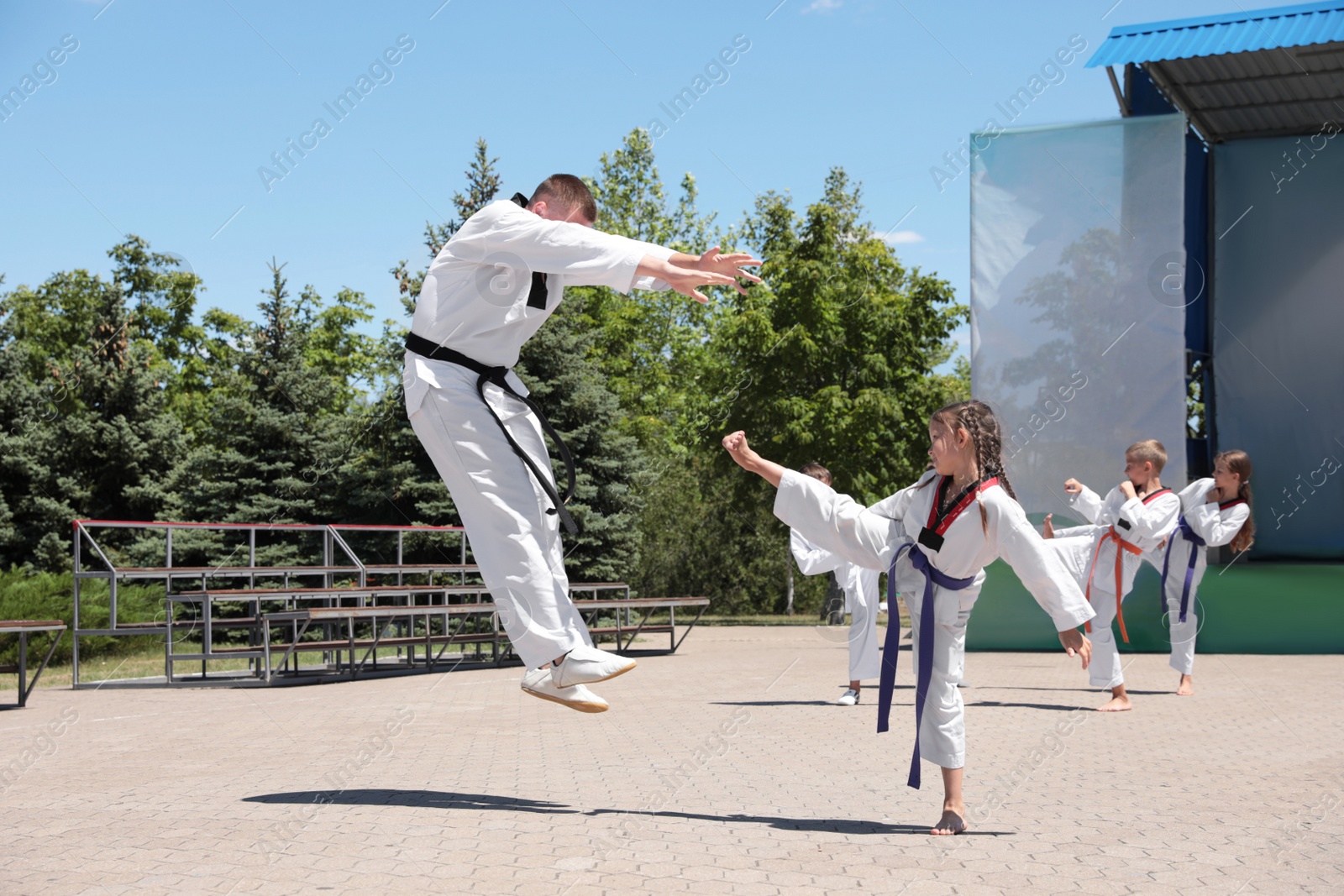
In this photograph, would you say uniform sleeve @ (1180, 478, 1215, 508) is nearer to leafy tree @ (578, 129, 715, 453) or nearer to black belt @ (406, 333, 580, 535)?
black belt @ (406, 333, 580, 535)

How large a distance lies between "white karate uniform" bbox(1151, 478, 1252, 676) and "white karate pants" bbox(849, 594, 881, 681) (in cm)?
275

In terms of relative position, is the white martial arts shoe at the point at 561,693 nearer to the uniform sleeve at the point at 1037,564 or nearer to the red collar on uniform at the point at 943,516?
the red collar on uniform at the point at 943,516

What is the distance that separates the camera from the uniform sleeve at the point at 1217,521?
35.1 ft

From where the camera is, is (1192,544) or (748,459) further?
(1192,544)

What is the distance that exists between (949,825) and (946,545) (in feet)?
3.65

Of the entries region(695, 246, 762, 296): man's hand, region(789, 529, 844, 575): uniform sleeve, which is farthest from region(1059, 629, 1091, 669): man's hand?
region(789, 529, 844, 575): uniform sleeve

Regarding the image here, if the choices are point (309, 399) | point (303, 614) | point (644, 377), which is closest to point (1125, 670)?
point (303, 614)

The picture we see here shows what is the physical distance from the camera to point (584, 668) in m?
4.97

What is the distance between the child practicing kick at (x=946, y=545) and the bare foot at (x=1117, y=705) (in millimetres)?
5082

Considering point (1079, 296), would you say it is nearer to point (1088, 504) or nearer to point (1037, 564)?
point (1088, 504)

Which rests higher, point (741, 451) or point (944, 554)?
point (741, 451)

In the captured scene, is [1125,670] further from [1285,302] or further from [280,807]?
[280,807]

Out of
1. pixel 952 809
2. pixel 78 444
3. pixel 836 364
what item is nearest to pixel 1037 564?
pixel 952 809

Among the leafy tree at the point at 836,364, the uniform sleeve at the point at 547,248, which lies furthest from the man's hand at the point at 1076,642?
the leafy tree at the point at 836,364
